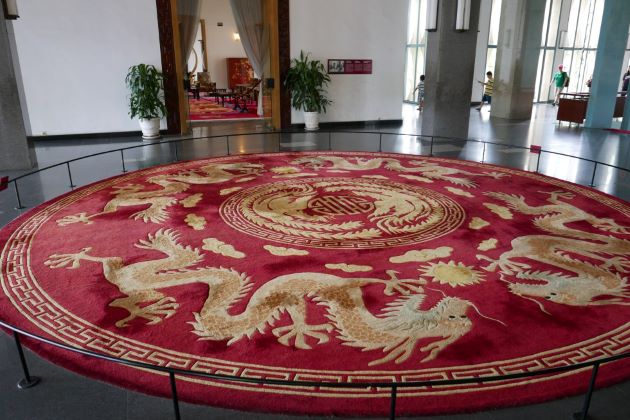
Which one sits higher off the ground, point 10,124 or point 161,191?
point 10,124

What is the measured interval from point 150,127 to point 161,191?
4.87 metres

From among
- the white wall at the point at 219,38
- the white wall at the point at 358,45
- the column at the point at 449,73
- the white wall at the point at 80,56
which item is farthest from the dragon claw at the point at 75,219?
the white wall at the point at 219,38

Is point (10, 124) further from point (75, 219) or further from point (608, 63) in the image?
point (608, 63)

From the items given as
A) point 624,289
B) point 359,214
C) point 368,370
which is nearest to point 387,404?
point 368,370

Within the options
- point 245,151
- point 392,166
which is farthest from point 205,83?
point 392,166

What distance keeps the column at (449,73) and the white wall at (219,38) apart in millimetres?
12996

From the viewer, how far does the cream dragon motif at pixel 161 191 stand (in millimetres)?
5441

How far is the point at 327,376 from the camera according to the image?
2764 millimetres

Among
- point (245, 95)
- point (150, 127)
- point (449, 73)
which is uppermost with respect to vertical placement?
point (449, 73)

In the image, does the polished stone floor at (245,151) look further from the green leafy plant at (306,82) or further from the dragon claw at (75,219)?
the green leafy plant at (306,82)

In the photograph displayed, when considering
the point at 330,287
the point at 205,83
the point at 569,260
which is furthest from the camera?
the point at 205,83

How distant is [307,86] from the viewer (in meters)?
11.4

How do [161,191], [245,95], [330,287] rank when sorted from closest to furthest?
1. [330,287]
2. [161,191]
3. [245,95]

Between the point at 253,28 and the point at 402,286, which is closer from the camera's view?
the point at 402,286
